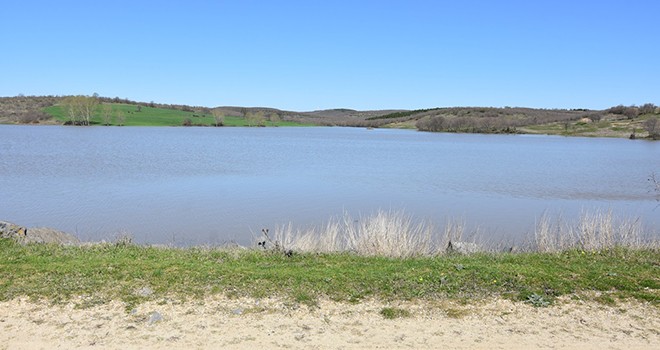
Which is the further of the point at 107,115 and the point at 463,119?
the point at 463,119

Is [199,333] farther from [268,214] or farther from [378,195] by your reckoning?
[378,195]

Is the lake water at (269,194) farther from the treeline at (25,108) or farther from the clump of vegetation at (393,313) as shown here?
the treeline at (25,108)

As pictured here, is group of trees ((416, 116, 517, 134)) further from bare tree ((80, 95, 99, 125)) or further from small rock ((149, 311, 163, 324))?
small rock ((149, 311, 163, 324))

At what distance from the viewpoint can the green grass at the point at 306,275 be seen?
6.86 meters

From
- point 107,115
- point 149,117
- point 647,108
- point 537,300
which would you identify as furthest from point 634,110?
point 537,300

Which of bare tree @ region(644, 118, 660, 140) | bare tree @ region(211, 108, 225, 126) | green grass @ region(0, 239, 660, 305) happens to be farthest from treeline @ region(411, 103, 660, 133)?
green grass @ region(0, 239, 660, 305)

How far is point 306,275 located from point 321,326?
1.73 m

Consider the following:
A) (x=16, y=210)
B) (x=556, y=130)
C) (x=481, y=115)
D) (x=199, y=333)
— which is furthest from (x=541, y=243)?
(x=481, y=115)

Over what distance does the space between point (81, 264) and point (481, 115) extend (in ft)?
410

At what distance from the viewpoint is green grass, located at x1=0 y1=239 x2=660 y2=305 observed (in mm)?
6863

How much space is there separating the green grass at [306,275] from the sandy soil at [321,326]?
1.03 ft

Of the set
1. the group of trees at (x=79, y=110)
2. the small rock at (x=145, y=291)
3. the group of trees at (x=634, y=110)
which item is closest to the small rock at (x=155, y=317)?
the small rock at (x=145, y=291)

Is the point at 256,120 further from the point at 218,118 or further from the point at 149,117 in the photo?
the point at 149,117

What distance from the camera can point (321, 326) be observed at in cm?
586
